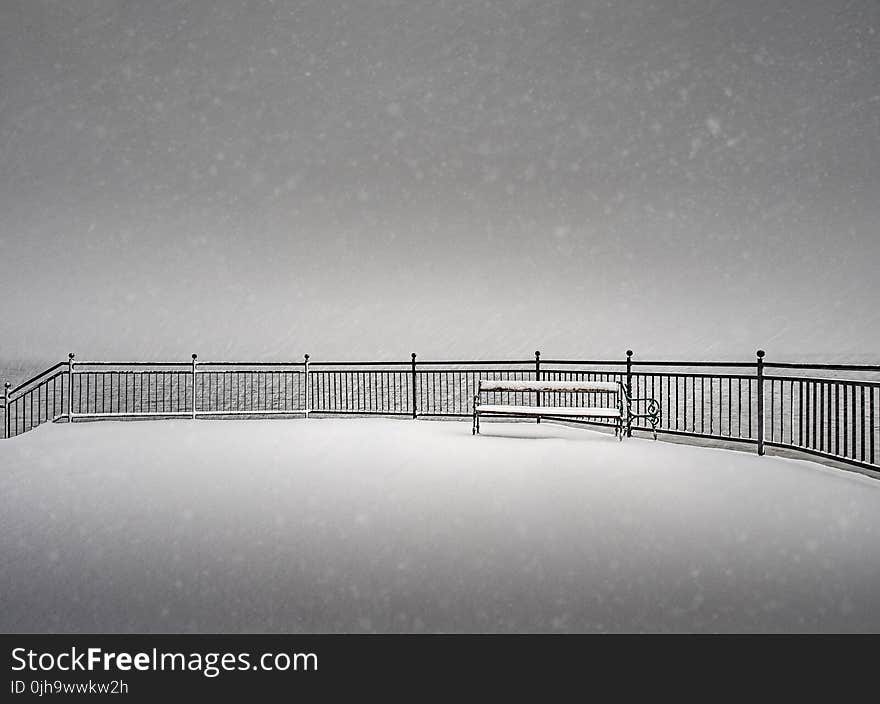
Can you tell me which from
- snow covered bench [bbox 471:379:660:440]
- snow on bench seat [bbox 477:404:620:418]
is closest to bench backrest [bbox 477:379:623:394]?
snow covered bench [bbox 471:379:660:440]

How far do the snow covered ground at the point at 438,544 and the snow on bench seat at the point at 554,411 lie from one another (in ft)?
5.87

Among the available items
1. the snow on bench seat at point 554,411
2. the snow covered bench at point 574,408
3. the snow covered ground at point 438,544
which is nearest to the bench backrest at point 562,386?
the snow covered bench at point 574,408

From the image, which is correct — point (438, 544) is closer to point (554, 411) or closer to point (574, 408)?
point (554, 411)

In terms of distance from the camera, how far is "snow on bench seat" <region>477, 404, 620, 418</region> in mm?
11336

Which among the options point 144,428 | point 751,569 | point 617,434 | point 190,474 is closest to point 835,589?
point 751,569

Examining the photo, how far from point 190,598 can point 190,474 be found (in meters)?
4.74

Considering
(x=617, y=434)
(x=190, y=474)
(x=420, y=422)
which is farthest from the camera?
(x=420, y=422)

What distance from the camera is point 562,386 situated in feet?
41.1

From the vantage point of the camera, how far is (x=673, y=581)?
4.12 m

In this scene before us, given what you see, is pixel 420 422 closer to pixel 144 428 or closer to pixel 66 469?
pixel 144 428

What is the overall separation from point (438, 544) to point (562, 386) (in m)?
7.91

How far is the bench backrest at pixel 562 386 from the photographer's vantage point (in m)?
12.2

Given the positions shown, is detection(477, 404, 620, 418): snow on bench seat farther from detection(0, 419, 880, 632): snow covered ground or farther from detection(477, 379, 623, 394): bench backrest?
detection(0, 419, 880, 632): snow covered ground
